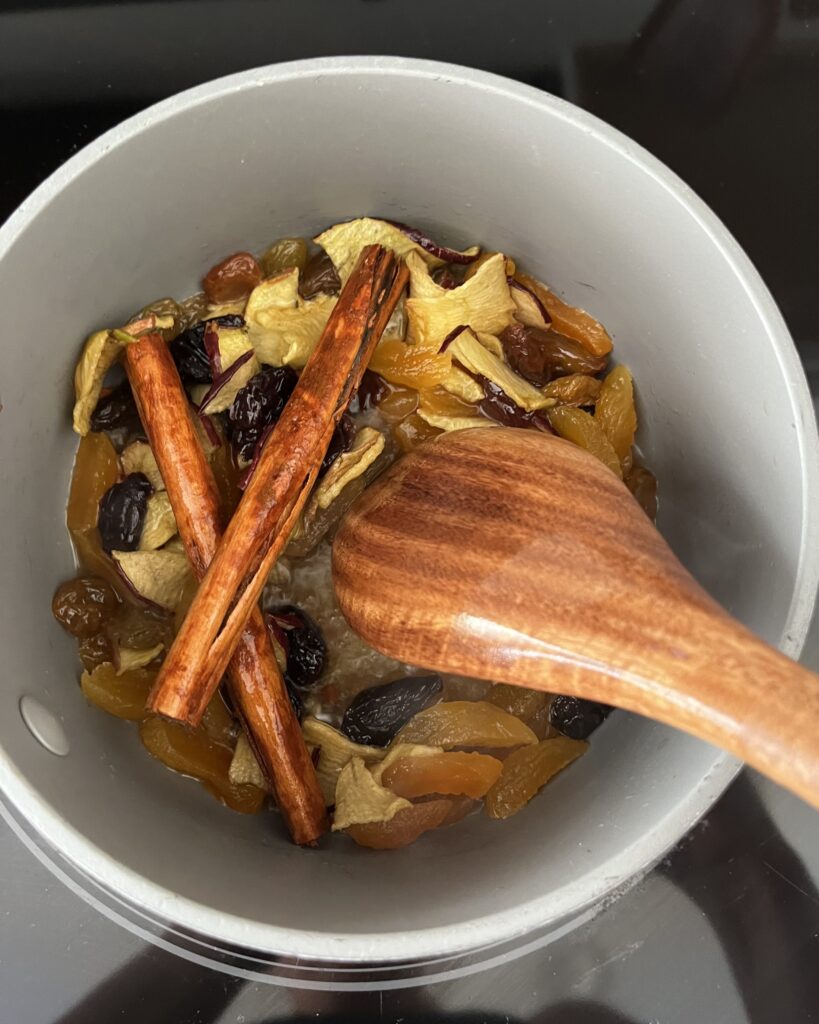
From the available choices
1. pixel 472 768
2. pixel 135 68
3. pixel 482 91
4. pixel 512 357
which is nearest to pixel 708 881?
pixel 472 768

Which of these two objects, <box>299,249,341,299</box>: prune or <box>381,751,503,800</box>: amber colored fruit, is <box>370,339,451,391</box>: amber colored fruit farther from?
<box>381,751,503,800</box>: amber colored fruit

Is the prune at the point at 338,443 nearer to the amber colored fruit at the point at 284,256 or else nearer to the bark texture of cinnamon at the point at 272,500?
the bark texture of cinnamon at the point at 272,500

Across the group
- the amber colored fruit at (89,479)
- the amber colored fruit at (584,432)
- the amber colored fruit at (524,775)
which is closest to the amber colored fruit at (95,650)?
the amber colored fruit at (89,479)

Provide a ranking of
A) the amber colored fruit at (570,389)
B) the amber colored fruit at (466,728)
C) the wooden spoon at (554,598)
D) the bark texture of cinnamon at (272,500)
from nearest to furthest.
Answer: the wooden spoon at (554,598) < the bark texture of cinnamon at (272,500) < the amber colored fruit at (466,728) < the amber colored fruit at (570,389)

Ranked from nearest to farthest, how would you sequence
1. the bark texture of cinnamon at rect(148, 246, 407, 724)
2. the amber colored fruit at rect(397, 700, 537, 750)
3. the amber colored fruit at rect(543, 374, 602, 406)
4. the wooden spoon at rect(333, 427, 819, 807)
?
the wooden spoon at rect(333, 427, 819, 807)
the bark texture of cinnamon at rect(148, 246, 407, 724)
the amber colored fruit at rect(397, 700, 537, 750)
the amber colored fruit at rect(543, 374, 602, 406)

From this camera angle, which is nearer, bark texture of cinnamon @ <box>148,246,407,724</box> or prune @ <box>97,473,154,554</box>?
bark texture of cinnamon @ <box>148,246,407,724</box>

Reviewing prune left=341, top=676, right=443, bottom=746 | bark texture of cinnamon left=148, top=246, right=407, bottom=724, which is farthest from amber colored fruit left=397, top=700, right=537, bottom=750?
bark texture of cinnamon left=148, top=246, right=407, bottom=724
